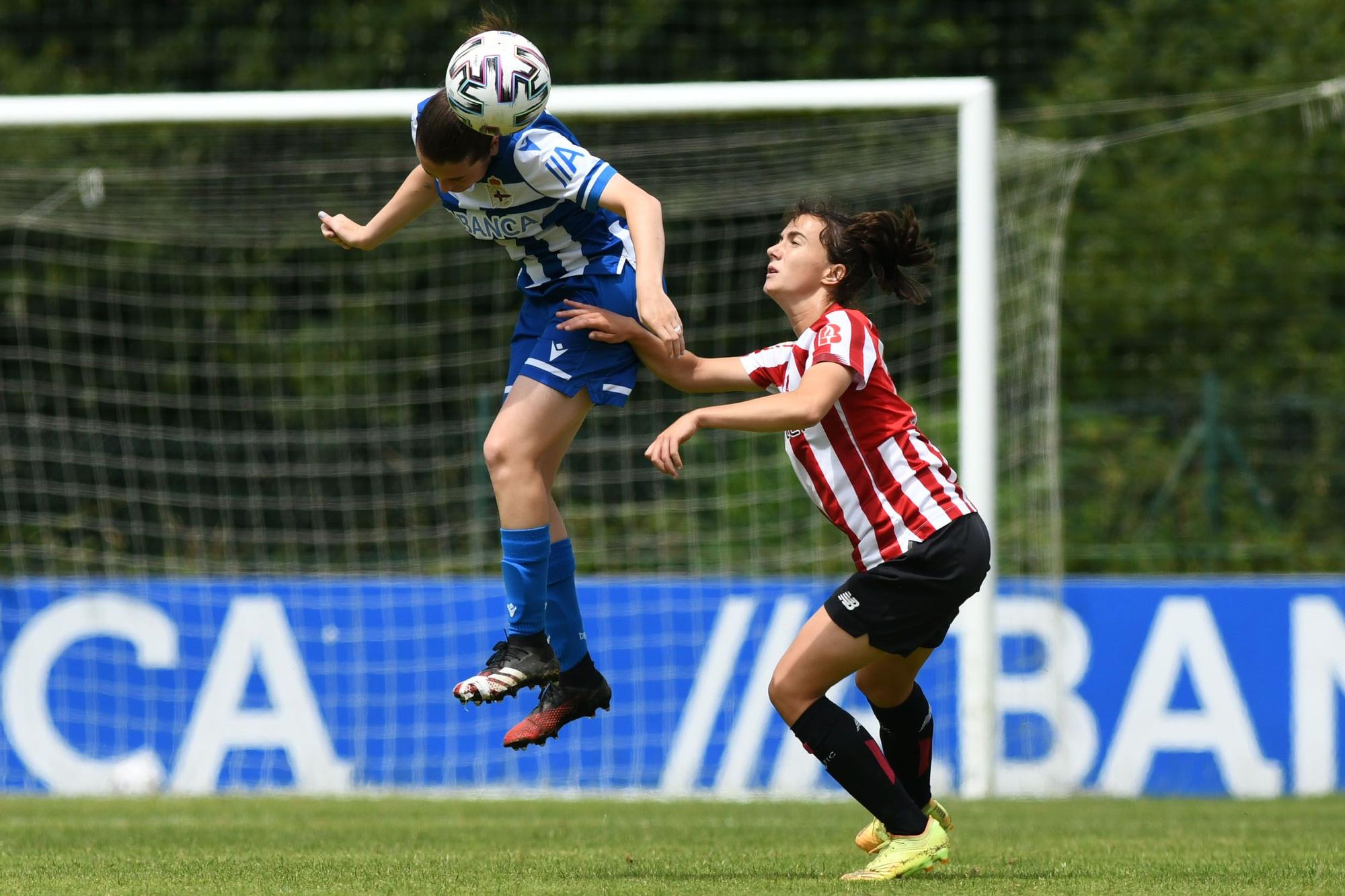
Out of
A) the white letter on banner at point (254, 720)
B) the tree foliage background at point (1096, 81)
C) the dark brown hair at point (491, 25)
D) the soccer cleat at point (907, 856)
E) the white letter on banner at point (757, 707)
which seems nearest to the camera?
the soccer cleat at point (907, 856)

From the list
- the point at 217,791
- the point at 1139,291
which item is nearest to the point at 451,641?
the point at 217,791

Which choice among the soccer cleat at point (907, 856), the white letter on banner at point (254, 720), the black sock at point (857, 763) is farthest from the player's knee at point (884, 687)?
the white letter on banner at point (254, 720)

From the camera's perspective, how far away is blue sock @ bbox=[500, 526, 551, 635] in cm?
539

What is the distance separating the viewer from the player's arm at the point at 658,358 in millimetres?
5371

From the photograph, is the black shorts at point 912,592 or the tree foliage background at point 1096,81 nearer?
the black shorts at point 912,592

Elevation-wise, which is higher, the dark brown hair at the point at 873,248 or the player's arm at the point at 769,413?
the dark brown hair at the point at 873,248

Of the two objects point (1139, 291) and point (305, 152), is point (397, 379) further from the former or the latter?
point (1139, 291)

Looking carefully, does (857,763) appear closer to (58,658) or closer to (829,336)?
(829,336)

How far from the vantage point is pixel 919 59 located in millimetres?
16031

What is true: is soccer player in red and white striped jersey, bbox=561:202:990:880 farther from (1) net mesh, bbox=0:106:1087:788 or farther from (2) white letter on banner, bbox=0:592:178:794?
(2) white letter on banner, bbox=0:592:178:794

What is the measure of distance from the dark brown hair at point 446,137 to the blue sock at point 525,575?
1.15 m

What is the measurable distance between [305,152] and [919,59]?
6610mm

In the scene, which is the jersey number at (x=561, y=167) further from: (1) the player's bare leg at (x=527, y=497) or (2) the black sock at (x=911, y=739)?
(2) the black sock at (x=911, y=739)

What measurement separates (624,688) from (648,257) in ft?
17.8
